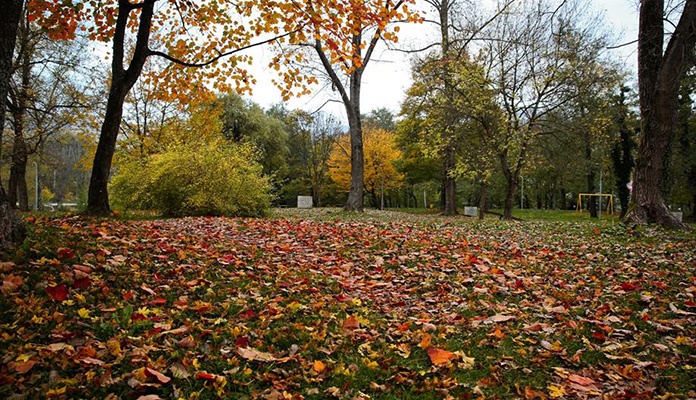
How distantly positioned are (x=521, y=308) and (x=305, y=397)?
2.58 metres

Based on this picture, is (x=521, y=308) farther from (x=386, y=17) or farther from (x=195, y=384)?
(x=386, y=17)

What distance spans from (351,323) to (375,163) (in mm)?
28659

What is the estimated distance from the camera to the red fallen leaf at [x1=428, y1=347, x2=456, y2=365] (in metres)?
2.75

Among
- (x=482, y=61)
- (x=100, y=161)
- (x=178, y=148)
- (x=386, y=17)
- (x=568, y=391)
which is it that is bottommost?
(x=568, y=391)

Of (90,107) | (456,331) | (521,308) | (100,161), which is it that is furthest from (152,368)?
(90,107)

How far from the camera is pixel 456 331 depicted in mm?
3396

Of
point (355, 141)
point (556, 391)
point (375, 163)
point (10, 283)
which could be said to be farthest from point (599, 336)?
point (375, 163)

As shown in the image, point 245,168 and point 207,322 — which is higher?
point 245,168

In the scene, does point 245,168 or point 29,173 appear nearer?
point 245,168

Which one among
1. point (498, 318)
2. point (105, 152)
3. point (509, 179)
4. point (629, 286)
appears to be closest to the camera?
point (498, 318)

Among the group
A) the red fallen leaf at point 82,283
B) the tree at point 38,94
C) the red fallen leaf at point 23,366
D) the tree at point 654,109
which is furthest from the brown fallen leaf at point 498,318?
the tree at point 38,94

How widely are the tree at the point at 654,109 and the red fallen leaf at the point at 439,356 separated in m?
8.28

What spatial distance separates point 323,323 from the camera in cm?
331

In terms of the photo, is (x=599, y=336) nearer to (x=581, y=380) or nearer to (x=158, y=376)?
(x=581, y=380)
